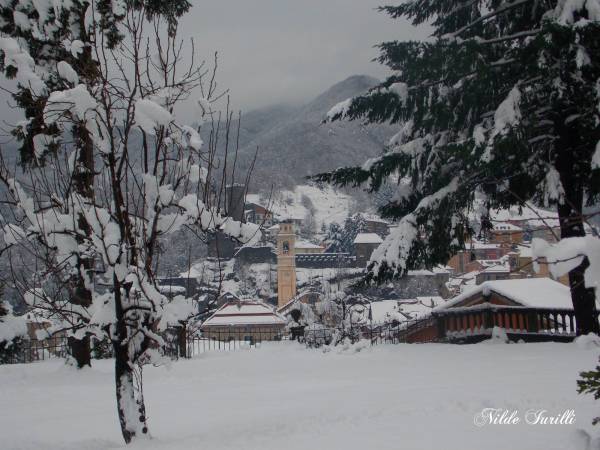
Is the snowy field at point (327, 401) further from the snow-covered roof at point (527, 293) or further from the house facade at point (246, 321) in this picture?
the house facade at point (246, 321)

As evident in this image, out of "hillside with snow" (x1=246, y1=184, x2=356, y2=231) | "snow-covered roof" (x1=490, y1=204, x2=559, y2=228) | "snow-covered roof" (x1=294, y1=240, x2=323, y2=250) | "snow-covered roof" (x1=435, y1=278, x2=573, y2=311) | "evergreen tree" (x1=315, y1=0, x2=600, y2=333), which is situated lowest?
"snow-covered roof" (x1=435, y1=278, x2=573, y2=311)

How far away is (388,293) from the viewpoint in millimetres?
62281

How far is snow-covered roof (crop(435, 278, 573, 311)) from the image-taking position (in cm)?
1252

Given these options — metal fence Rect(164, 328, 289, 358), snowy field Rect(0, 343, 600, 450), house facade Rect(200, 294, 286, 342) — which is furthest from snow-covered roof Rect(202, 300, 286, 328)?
snowy field Rect(0, 343, 600, 450)

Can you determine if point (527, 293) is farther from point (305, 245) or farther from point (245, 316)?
point (305, 245)

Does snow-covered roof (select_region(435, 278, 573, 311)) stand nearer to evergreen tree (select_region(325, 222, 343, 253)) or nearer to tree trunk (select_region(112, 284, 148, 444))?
tree trunk (select_region(112, 284, 148, 444))

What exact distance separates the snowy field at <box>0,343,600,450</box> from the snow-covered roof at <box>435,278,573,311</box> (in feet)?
8.09

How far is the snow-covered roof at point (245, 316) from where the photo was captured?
135 feet

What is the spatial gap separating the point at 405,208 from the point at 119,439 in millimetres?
9611

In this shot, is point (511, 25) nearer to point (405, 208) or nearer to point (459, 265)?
point (405, 208)

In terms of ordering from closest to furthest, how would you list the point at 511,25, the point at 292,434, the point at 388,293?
the point at 292,434 → the point at 511,25 → the point at 388,293

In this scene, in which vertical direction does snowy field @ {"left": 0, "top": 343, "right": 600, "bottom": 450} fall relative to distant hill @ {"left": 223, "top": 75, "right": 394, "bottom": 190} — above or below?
below

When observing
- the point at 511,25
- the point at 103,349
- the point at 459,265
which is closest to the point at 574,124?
the point at 511,25

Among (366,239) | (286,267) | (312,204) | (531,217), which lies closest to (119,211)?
(531,217)
